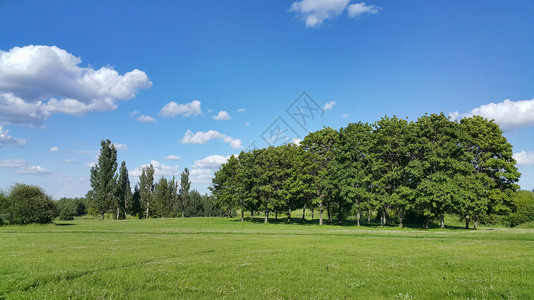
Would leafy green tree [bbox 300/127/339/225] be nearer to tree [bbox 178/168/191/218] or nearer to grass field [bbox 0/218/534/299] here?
grass field [bbox 0/218/534/299]

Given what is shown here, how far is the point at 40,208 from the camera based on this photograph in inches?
2413

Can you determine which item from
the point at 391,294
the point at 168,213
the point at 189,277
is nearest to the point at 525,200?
the point at 391,294

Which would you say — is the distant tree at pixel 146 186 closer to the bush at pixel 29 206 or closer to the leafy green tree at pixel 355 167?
the bush at pixel 29 206

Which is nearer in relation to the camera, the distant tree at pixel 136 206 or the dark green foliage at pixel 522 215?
the dark green foliage at pixel 522 215

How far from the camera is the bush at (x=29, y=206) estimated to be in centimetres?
6006

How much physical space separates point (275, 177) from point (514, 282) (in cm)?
6453

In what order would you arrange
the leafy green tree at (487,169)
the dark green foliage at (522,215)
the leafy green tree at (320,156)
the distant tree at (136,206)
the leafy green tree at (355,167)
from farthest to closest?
1. the distant tree at (136,206)
2. the leafy green tree at (320,156)
3. the dark green foliage at (522,215)
4. the leafy green tree at (355,167)
5. the leafy green tree at (487,169)

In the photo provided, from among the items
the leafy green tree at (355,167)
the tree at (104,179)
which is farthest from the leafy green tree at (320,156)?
the tree at (104,179)

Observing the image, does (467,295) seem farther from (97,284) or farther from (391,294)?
(97,284)

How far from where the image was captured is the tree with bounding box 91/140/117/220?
331 feet

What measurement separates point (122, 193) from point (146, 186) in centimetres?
2095

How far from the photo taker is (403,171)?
56594mm

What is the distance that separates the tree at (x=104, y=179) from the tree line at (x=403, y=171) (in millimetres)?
59338

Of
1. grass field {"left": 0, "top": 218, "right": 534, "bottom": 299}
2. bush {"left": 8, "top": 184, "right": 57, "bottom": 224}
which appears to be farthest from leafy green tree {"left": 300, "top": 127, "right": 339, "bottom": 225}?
bush {"left": 8, "top": 184, "right": 57, "bottom": 224}
